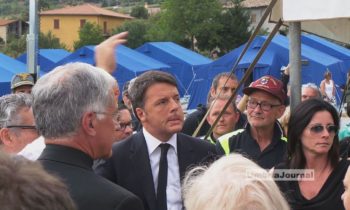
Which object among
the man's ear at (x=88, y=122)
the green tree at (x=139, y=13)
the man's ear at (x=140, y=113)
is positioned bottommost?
the man's ear at (x=140, y=113)

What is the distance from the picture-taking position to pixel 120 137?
4.35 meters

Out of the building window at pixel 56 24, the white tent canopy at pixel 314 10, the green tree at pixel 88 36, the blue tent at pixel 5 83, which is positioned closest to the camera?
the white tent canopy at pixel 314 10

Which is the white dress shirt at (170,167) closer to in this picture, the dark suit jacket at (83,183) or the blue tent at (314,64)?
the dark suit jacket at (83,183)

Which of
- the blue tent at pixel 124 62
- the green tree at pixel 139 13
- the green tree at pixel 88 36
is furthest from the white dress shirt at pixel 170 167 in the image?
the green tree at pixel 139 13

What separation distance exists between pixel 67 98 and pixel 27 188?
3.19ft

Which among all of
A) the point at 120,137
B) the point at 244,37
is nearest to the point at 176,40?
the point at 244,37

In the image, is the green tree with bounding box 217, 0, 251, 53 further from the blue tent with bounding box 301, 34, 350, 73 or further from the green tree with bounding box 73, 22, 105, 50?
the blue tent with bounding box 301, 34, 350, 73

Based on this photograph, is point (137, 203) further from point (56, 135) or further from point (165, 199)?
point (165, 199)

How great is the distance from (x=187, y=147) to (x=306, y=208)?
2.26 ft

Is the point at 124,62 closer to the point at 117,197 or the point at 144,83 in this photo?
the point at 144,83

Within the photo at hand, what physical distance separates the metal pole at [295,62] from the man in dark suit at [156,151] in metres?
0.75

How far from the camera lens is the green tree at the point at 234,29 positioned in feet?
154

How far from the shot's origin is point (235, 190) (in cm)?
177

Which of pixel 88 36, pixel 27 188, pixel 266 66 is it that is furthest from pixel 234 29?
pixel 27 188
